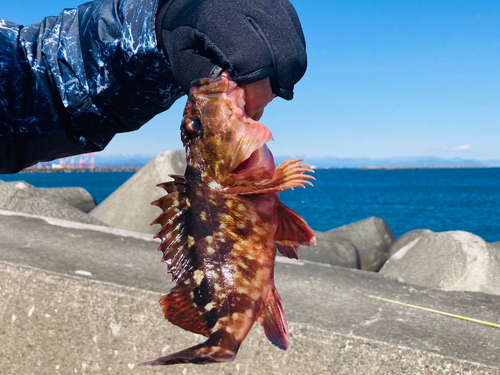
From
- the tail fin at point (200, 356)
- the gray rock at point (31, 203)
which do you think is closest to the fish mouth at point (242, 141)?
the tail fin at point (200, 356)

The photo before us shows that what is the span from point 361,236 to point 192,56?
29.0 ft

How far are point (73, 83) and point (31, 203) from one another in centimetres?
542

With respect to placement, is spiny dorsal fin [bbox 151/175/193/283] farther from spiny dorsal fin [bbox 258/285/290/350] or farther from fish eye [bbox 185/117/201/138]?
spiny dorsal fin [bbox 258/285/290/350]

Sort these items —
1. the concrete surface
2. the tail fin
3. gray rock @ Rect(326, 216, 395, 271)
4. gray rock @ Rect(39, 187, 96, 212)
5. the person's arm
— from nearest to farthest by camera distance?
the tail fin, the person's arm, the concrete surface, gray rock @ Rect(326, 216, 395, 271), gray rock @ Rect(39, 187, 96, 212)

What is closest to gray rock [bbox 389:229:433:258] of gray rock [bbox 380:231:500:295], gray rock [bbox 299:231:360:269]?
gray rock [bbox 299:231:360:269]

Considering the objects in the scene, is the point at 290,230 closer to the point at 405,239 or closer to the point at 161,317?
the point at 161,317

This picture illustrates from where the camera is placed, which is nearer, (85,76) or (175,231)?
(175,231)

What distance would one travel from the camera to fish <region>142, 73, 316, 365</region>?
157 cm

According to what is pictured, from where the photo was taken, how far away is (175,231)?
1.69 meters

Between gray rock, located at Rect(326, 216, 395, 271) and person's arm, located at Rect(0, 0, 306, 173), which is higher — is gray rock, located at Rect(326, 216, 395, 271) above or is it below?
below

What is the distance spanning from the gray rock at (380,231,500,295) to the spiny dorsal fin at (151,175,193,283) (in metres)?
5.29

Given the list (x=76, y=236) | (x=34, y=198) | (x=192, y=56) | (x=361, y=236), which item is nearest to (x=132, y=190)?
(x=34, y=198)

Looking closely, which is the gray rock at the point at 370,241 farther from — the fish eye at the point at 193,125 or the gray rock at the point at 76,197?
the fish eye at the point at 193,125

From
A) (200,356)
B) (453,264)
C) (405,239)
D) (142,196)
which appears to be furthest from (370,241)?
(200,356)
